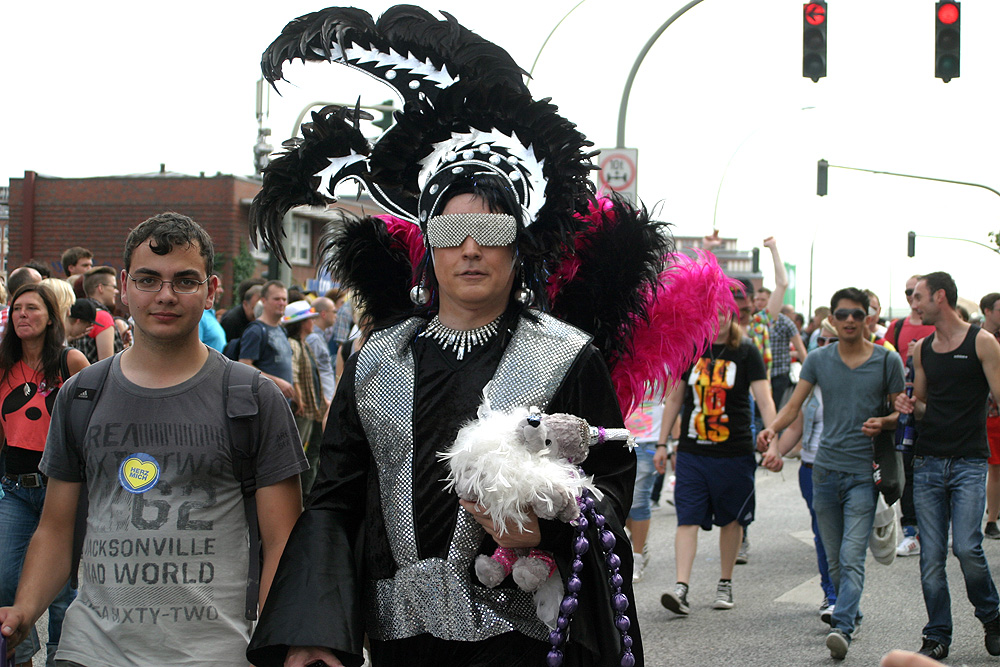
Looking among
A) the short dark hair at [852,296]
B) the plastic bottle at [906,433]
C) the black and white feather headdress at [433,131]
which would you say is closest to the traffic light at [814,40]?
the short dark hair at [852,296]

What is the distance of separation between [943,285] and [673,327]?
3443mm

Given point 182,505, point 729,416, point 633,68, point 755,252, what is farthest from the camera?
point 755,252

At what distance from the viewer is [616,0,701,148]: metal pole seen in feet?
37.9

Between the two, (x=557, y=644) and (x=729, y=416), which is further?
(x=729, y=416)

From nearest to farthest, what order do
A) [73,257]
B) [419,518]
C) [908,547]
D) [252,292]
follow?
[419,518] < [908,547] < [73,257] < [252,292]

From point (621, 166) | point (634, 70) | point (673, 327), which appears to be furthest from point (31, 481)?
point (634, 70)

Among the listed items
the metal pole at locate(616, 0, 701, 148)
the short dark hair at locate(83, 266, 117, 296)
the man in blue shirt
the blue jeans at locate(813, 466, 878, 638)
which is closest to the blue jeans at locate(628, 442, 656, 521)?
the blue jeans at locate(813, 466, 878, 638)

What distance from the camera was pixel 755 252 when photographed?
36062 mm

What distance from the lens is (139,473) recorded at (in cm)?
291

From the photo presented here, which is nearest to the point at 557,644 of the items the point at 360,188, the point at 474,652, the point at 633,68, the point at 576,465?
the point at 474,652

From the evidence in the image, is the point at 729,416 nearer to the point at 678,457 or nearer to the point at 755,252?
the point at 678,457

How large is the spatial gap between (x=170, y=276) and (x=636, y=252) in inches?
55.6

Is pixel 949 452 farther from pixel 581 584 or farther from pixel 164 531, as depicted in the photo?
pixel 164 531

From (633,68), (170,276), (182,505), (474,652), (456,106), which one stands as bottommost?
(474,652)
